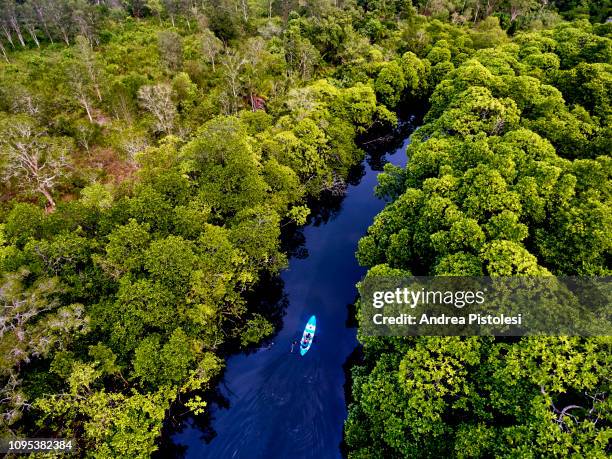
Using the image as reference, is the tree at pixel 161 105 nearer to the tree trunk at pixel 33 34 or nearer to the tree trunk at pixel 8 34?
the tree trunk at pixel 33 34

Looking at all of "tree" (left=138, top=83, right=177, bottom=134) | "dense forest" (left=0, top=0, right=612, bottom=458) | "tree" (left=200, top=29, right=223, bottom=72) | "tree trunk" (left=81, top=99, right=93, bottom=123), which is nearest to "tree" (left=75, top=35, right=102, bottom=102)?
"dense forest" (left=0, top=0, right=612, bottom=458)

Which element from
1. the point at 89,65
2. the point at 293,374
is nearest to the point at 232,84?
the point at 89,65

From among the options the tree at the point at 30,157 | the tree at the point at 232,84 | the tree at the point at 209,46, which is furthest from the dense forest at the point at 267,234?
the tree at the point at 209,46

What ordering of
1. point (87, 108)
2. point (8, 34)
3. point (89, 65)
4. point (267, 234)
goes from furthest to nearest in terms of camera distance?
point (8, 34), point (89, 65), point (87, 108), point (267, 234)

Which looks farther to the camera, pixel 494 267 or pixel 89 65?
pixel 89 65

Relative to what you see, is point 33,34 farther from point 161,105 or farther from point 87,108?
point 161,105
